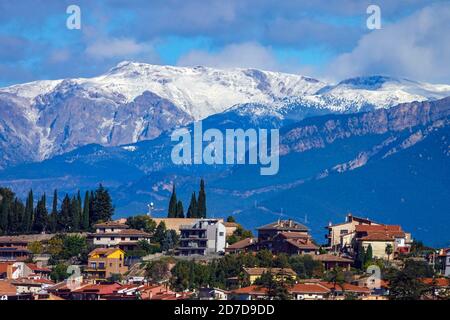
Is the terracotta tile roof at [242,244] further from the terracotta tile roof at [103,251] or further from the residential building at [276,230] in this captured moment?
the terracotta tile roof at [103,251]

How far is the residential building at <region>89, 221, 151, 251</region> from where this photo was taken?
10125cm

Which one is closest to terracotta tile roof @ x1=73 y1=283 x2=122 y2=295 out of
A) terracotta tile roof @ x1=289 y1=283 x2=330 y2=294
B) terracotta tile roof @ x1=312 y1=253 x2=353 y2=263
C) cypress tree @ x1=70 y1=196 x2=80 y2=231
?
terracotta tile roof @ x1=289 y1=283 x2=330 y2=294

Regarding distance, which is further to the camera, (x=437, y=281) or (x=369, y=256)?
(x=369, y=256)

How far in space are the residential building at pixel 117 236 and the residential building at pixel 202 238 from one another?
2.44 m

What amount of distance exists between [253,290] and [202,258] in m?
23.6

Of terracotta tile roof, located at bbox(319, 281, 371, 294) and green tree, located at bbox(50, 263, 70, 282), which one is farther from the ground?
green tree, located at bbox(50, 263, 70, 282)

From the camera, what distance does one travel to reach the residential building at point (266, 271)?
261 feet

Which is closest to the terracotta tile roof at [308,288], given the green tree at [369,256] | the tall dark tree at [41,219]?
the green tree at [369,256]

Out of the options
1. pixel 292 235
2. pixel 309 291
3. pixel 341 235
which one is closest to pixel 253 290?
pixel 309 291

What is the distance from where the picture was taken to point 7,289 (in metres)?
80.3

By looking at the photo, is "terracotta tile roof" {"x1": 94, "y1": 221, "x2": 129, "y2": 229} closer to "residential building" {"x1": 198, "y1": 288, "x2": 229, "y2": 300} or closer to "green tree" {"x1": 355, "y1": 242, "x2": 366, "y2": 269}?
"green tree" {"x1": 355, "y1": 242, "x2": 366, "y2": 269}

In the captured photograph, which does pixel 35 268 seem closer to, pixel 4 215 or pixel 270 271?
pixel 4 215

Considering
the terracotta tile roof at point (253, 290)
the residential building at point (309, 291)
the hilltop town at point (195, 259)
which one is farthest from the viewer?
the hilltop town at point (195, 259)

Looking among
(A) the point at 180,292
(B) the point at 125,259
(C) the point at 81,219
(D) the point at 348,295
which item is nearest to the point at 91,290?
(A) the point at 180,292
